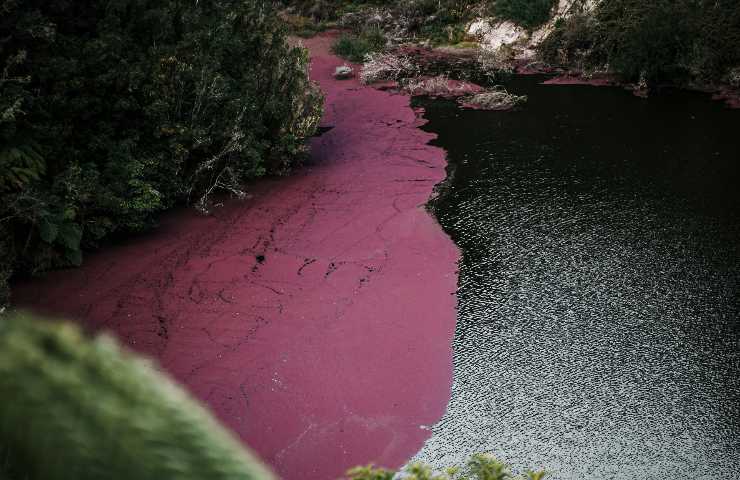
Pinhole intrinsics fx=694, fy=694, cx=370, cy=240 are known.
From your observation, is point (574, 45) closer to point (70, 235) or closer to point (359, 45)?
point (359, 45)

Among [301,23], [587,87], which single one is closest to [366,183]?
[587,87]

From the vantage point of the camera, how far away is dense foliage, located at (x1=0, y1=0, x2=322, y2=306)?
10.2 m

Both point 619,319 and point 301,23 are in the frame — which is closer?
point 619,319

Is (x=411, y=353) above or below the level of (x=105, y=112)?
below

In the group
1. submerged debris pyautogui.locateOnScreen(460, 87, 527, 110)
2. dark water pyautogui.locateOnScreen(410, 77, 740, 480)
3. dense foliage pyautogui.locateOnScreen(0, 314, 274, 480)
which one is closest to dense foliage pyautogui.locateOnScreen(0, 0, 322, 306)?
dark water pyautogui.locateOnScreen(410, 77, 740, 480)

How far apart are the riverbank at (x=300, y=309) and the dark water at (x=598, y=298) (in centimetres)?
52

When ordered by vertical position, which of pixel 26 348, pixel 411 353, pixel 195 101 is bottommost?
pixel 411 353

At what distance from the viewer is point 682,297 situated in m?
10.1

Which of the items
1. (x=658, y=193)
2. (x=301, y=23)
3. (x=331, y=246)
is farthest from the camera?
(x=301, y=23)

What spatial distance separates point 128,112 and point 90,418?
12.4 metres

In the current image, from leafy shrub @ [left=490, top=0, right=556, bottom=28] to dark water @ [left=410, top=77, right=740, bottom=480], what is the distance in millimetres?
9504

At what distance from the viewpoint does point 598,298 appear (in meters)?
10.1

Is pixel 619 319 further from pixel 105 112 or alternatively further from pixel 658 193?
pixel 105 112

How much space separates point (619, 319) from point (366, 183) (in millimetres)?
6531
